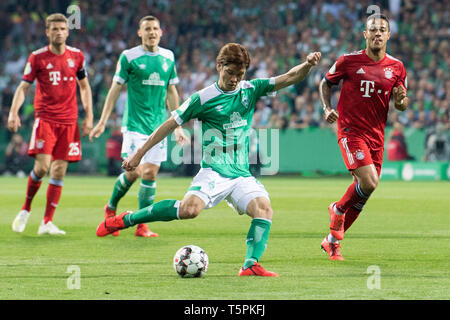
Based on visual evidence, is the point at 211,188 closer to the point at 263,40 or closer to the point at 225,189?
the point at 225,189

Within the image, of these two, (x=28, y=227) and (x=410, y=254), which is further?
(x=28, y=227)

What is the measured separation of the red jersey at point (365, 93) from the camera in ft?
25.9

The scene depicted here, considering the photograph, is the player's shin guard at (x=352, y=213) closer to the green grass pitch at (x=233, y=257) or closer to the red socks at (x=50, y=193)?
the green grass pitch at (x=233, y=257)

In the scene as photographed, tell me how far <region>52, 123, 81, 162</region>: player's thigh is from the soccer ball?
369cm

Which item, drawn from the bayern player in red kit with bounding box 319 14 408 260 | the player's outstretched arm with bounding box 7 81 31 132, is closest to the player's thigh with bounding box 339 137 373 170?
the bayern player in red kit with bounding box 319 14 408 260

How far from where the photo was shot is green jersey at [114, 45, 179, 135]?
9.59 metres

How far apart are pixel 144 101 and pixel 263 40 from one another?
1637 centimetres

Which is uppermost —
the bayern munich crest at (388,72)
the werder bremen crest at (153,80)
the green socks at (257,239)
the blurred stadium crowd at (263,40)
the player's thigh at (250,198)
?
the blurred stadium crowd at (263,40)

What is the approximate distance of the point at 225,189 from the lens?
21.7 ft

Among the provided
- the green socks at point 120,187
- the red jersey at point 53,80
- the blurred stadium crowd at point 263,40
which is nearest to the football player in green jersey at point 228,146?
the green socks at point 120,187

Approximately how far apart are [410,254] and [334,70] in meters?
1.96
